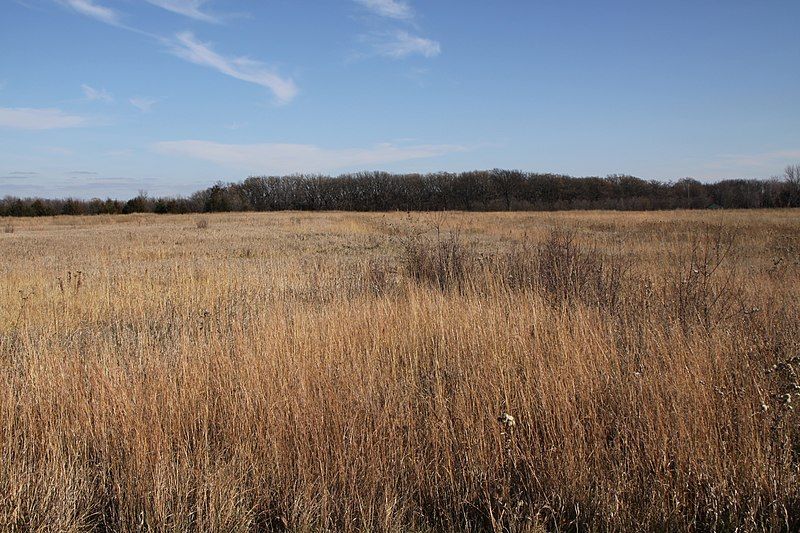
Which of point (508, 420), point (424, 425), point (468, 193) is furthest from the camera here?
point (468, 193)

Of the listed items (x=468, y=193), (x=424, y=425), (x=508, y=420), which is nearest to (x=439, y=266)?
(x=424, y=425)

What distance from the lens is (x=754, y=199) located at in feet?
194

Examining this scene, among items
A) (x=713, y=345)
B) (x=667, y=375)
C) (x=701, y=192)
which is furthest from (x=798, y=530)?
(x=701, y=192)

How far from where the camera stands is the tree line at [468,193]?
208 feet

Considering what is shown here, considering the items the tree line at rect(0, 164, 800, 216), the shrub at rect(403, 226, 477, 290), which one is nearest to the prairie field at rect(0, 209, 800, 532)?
the shrub at rect(403, 226, 477, 290)

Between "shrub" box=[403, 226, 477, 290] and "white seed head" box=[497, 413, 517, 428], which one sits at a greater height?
"shrub" box=[403, 226, 477, 290]

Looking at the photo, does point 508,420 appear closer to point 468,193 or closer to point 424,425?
point 424,425

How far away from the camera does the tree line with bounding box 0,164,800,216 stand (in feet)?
208

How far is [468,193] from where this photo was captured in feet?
295

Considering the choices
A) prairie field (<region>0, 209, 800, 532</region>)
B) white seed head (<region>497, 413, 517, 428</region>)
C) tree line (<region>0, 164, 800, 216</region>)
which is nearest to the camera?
prairie field (<region>0, 209, 800, 532</region>)

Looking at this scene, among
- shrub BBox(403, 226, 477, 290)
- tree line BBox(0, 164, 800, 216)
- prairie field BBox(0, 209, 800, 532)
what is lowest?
prairie field BBox(0, 209, 800, 532)

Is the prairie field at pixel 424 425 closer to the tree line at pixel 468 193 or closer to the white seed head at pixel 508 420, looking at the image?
the white seed head at pixel 508 420

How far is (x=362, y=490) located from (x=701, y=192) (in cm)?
8582

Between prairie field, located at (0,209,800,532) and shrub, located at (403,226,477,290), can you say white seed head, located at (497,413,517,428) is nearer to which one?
prairie field, located at (0,209,800,532)
